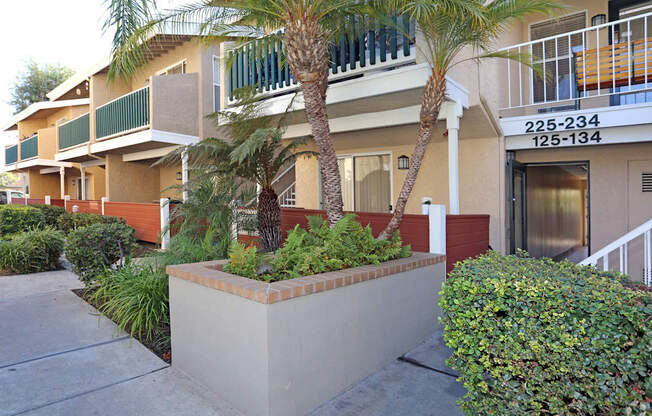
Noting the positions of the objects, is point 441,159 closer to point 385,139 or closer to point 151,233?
point 385,139

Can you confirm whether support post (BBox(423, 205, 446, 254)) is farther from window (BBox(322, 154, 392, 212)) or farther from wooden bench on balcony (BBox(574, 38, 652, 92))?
window (BBox(322, 154, 392, 212))

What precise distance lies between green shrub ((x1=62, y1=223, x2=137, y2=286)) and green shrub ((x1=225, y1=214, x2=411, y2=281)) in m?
3.17

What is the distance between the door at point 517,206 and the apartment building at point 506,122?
27 millimetres

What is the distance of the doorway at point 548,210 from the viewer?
810cm

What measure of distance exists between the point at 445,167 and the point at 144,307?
647cm

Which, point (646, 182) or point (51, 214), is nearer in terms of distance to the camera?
point (646, 182)

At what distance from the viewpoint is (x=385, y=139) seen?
352 inches

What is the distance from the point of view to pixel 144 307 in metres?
4.80

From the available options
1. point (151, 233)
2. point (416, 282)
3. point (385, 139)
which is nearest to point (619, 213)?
point (385, 139)

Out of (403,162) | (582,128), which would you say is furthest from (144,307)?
(582,128)

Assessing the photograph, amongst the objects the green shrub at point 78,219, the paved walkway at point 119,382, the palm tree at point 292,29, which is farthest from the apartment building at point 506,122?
the green shrub at point 78,219

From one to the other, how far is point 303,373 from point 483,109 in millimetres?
5691

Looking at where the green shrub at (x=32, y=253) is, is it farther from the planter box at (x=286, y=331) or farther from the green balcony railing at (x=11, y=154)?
the green balcony railing at (x=11, y=154)

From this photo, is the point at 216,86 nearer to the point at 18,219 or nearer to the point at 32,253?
the point at 18,219
